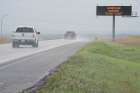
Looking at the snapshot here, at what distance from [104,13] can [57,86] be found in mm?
51589

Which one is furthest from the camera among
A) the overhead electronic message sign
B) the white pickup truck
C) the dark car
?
the dark car

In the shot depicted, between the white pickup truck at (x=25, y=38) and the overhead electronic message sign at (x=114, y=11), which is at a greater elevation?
the overhead electronic message sign at (x=114, y=11)

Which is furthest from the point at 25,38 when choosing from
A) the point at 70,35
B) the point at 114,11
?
the point at 70,35

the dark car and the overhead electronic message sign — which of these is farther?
the dark car

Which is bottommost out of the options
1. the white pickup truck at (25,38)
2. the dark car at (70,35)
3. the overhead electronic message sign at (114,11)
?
the dark car at (70,35)

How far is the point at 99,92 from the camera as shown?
41.1 feet

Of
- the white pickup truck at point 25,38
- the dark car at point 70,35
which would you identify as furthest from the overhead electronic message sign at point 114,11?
the dark car at point 70,35

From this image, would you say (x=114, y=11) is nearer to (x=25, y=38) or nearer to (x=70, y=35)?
(x=25, y=38)

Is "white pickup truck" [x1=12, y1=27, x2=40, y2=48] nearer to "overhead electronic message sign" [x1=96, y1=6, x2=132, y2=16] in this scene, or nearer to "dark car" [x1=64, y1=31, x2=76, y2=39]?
"overhead electronic message sign" [x1=96, y1=6, x2=132, y2=16]

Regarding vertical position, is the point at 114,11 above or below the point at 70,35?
above

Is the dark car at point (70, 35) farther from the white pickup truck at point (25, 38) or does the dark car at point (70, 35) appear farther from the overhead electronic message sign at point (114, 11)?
the white pickup truck at point (25, 38)

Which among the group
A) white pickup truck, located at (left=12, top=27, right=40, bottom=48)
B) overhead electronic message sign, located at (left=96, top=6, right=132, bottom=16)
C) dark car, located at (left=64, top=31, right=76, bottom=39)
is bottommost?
dark car, located at (left=64, top=31, right=76, bottom=39)

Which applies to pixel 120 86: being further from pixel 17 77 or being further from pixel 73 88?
pixel 17 77

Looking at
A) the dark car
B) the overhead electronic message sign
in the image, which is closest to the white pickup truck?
the overhead electronic message sign
